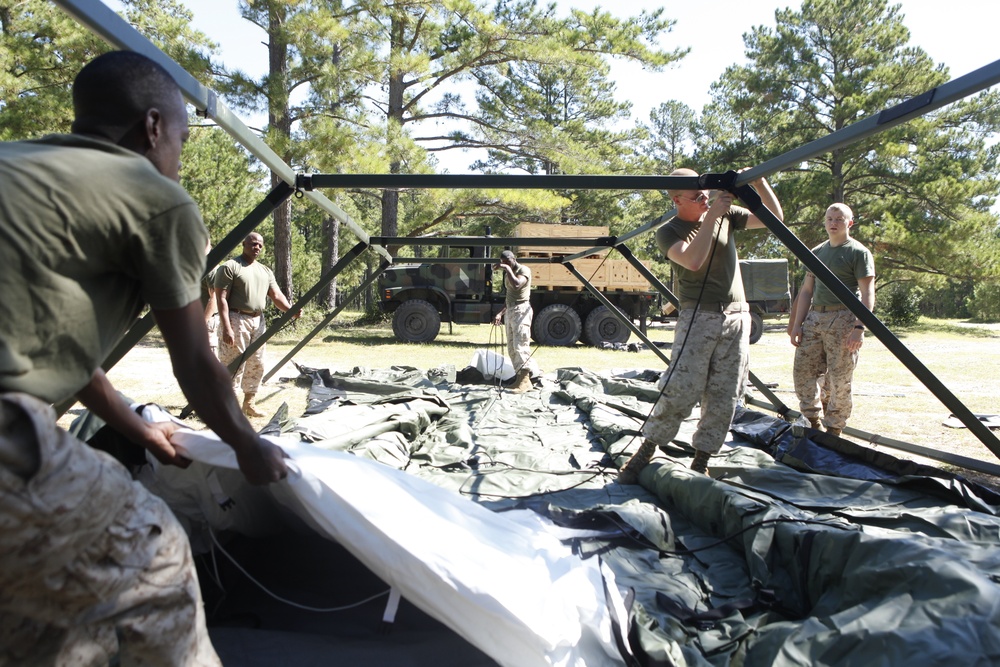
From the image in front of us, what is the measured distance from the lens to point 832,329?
4.47 metres

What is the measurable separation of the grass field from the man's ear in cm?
421

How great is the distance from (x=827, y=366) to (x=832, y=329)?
0.26 meters

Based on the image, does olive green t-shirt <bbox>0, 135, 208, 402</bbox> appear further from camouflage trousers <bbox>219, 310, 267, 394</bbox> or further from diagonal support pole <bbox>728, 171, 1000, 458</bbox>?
camouflage trousers <bbox>219, 310, 267, 394</bbox>

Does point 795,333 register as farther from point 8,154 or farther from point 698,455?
point 8,154

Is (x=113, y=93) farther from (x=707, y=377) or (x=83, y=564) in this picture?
(x=707, y=377)

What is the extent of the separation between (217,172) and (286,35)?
740 centimetres

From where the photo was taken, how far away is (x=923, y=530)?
252 cm

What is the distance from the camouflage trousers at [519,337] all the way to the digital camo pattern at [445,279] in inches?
227

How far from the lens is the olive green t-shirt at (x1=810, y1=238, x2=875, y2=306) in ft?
14.5

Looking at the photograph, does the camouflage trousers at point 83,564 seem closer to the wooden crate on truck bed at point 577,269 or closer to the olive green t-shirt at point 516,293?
the olive green t-shirt at point 516,293

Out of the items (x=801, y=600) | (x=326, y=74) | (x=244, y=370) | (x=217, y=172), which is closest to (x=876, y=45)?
(x=326, y=74)

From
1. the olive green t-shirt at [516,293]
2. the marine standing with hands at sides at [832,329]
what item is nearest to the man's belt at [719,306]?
the marine standing with hands at sides at [832,329]

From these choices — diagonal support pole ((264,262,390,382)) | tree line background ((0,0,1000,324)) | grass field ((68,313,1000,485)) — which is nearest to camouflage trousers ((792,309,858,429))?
grass field ((68,313,1000,485))

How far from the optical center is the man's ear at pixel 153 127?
1.31m
